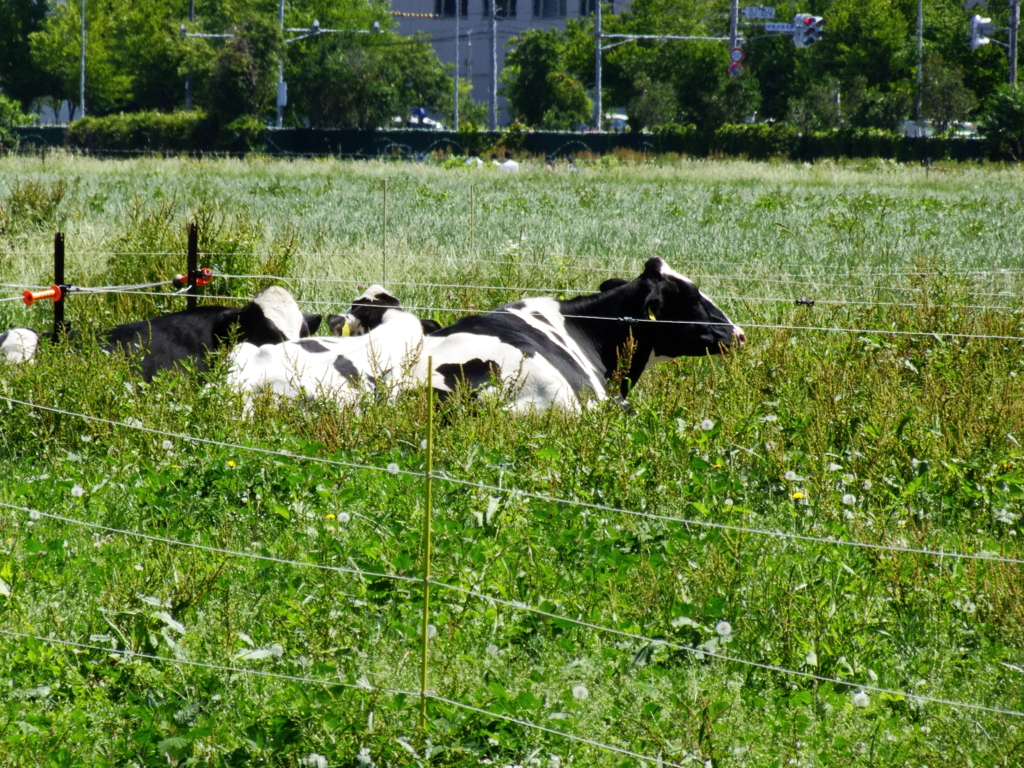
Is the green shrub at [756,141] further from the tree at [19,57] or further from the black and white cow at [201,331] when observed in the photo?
the tree at [19,57]

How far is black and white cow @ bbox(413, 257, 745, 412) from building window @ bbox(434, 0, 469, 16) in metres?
89.0

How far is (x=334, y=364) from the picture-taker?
7.44 meters

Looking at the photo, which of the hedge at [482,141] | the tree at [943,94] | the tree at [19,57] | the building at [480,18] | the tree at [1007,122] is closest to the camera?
the tree at [1007,122]

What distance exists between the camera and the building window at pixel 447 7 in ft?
305

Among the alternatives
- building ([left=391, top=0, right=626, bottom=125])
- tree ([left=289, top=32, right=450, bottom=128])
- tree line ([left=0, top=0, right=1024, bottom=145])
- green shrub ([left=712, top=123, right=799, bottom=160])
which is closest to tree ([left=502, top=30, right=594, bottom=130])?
tree line ([left=0, top=0, right=1024, bottom=145])

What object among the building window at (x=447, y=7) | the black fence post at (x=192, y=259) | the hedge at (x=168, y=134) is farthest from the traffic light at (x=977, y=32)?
the building window at (x=447, y=7)

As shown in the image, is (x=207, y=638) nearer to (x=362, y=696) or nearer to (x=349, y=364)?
(x=362, y=696)

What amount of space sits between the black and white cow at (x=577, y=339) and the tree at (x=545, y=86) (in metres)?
54.7

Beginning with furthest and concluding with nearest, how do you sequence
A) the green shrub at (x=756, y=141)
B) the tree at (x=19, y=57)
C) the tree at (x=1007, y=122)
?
the tree at (x=19, y=57) → the green shrub at (x=756, y=141) → the tree at (x=1007, y=122)

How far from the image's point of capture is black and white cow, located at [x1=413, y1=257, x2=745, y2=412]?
290 inches

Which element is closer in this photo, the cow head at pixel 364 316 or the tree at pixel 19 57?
the cow head at pixel 364 316

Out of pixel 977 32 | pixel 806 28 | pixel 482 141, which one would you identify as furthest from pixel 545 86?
pixel 977 32

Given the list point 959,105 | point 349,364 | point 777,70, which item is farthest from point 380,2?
point 349,364

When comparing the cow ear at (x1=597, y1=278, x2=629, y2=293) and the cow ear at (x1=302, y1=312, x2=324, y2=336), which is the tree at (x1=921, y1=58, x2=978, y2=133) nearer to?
the cow ear at (x1=597, y1=278, x2=629, y2=293)
